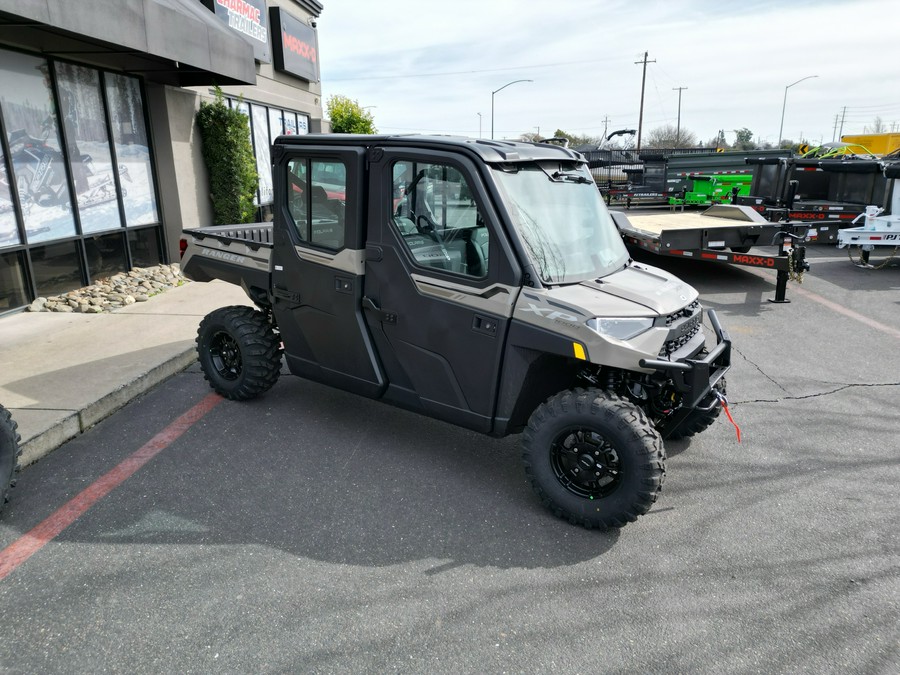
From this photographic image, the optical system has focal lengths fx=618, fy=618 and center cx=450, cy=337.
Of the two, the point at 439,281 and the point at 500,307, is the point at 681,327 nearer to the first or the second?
the point at 500,307

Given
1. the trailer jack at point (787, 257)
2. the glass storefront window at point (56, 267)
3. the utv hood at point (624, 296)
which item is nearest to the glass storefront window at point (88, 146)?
the glass storefront window at point (56, 267)

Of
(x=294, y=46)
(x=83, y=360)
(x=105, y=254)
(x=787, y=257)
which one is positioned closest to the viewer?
(x=83, y=360)

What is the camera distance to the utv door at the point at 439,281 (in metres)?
3.74

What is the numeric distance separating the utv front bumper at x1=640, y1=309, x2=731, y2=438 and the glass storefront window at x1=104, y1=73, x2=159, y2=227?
364 inches

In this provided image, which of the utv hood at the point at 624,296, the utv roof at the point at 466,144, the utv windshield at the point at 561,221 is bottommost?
the utv hood at the point at 624,296

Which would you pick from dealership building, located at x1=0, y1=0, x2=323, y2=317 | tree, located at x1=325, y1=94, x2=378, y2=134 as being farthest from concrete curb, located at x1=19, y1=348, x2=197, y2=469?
tree, located at x1=325, y1=94, x2=378, y2=134

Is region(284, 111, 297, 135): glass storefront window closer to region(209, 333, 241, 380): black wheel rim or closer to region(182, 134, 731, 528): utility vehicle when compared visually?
region(209, 333, 241, 380): black wheel rim

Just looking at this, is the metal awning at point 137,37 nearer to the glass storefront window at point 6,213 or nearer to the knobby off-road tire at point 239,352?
the glass storefront window at point 6,213

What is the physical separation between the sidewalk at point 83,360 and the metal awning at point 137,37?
126 inches

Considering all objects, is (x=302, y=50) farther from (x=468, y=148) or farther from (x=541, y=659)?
(x=541, y=659)

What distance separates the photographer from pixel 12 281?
7816 millimetres

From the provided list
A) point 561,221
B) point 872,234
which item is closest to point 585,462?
point 561,221

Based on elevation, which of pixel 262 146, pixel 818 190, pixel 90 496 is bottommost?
pixel 90 496

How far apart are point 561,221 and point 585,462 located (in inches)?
61.1
